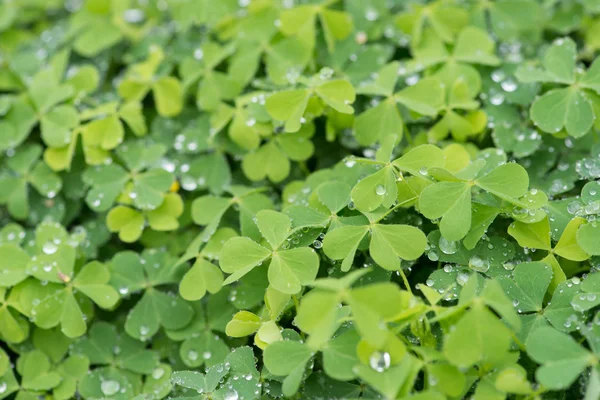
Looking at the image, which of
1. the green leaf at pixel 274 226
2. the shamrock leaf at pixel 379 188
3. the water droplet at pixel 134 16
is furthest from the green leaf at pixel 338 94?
the water droplet at pixel 134 16

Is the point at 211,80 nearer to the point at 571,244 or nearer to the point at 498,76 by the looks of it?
the point at 498,76

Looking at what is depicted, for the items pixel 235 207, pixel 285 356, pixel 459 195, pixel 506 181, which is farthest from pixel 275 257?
pixel 506 181

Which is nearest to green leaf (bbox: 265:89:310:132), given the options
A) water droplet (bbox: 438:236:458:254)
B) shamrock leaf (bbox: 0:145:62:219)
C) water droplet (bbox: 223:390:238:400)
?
water droplet (bbox: 438:236:458:254)

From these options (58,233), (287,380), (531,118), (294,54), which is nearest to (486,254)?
(531,118)

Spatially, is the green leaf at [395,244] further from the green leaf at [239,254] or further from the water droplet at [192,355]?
the water droplet at [192,355]

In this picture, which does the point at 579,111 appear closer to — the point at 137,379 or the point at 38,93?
the point at 137,379

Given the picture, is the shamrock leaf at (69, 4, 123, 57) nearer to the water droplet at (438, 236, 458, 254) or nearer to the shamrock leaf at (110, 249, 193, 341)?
the shamrock leaf at (110, 249, 193, 341)
